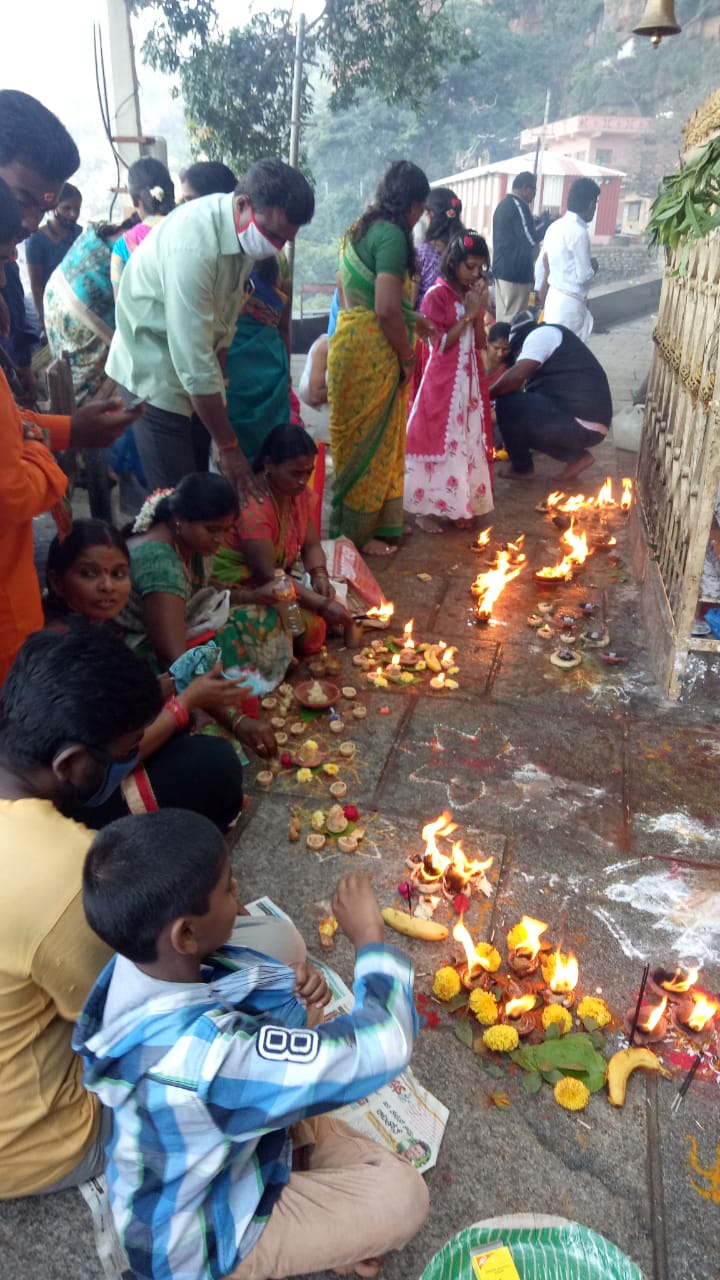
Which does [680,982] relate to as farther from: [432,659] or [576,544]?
[576,544]

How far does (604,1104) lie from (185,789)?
1484mm

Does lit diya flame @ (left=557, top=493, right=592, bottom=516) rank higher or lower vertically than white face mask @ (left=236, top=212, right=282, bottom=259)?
lower

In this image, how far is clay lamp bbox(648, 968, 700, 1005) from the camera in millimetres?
2426

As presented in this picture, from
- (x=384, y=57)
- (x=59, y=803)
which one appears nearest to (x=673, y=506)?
(x=59, y=803)

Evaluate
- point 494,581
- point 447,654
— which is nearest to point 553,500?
point 494,581

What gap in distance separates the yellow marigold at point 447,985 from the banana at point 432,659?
1.99m

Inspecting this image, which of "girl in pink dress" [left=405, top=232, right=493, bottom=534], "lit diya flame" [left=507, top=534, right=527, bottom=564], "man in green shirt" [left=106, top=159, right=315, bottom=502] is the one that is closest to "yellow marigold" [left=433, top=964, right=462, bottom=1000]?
"man in green shirt" [left=106, top=159, right=315, bottom=502]

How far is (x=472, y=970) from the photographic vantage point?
2.46 meters

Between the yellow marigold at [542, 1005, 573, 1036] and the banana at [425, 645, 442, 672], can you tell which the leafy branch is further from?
the yellow marigold at [542, 1005, 573, 1036]

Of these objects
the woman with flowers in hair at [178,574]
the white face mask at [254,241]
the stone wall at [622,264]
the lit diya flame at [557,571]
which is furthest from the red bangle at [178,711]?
the stone wall at [622,264]

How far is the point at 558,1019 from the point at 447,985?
1.04ft

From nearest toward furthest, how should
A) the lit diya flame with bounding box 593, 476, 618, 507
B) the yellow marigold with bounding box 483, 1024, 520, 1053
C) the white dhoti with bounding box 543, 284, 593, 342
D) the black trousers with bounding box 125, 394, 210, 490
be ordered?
the yellow marigold with bounding box 483, 1024, 520, 1053, the black trousers with bounding box 125, 394, 210, 490, the lit diya flame with bounding box 593, 476, 618, 507, the white dhoti with bounding box 543, 284, 593, 342

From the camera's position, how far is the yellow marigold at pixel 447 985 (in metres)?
2.41

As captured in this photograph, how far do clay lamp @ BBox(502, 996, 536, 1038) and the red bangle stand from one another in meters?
1.33
